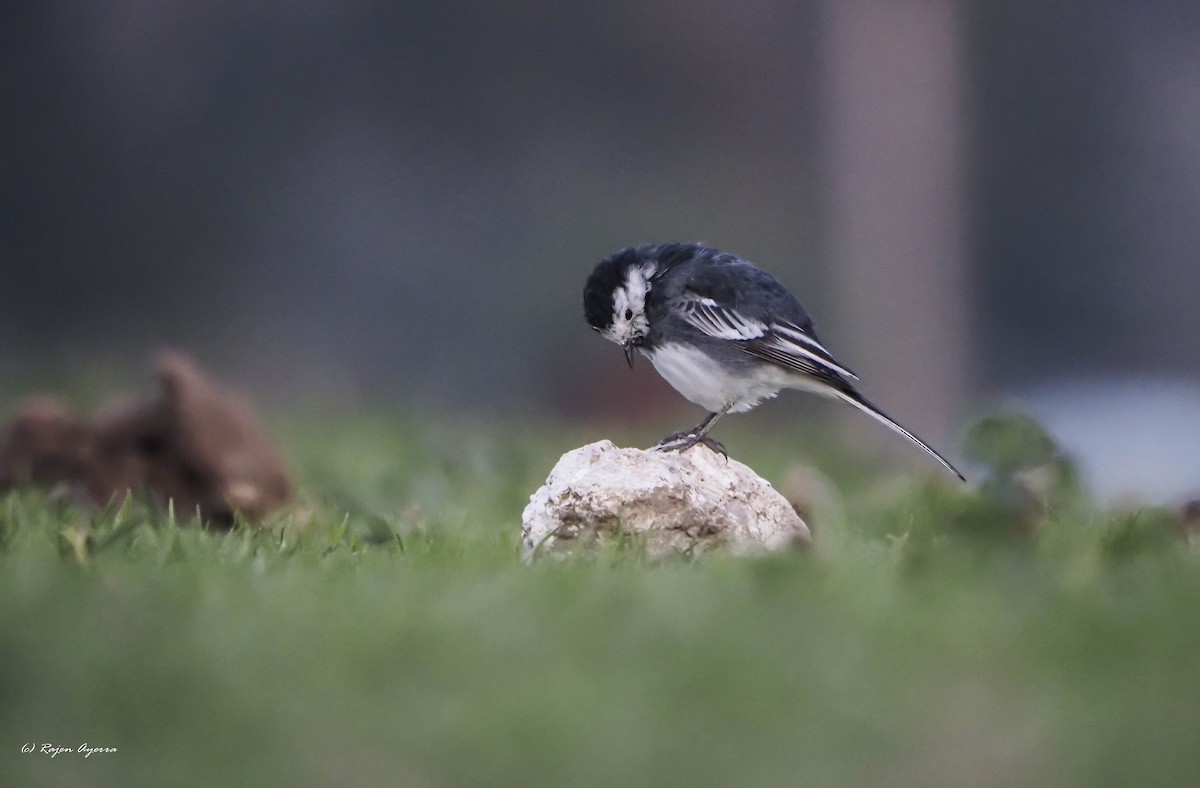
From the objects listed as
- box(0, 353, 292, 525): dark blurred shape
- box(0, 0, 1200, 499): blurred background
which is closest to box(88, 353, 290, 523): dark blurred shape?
box(0, 353, 292, 525): dark blurred shape

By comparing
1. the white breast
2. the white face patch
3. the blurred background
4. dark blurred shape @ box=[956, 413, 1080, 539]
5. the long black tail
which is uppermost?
the blurred background

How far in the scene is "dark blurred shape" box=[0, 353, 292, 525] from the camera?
5.23 metres

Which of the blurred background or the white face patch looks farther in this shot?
the blurred background

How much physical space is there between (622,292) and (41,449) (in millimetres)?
2548

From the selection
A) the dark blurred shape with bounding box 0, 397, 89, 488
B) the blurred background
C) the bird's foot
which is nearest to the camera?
the bird's foot

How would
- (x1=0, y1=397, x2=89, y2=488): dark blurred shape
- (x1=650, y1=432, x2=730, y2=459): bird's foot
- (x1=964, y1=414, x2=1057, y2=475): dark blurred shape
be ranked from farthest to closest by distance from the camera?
(x1=0, y1=397, x2=89, y2=488): dark blurred shape
(x1=650, y1=432, x2=730, y2=459): bird's foot
(x1=964, y1=414, x2=1057, y2=475): dark blurred shape

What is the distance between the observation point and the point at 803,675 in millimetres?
2574

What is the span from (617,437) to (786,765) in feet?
18.2

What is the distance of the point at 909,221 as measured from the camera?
31.5ft

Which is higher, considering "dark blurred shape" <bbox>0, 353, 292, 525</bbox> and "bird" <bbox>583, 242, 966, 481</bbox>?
Result: "dark blurred shape" <bbox>0, 353, 292, 525</bbox>

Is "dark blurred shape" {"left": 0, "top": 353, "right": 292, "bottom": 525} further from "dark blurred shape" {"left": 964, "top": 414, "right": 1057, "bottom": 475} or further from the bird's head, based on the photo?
"dark blurred shape" {"left": 964, "top": 414, "right": 1057, "bottom": 475}

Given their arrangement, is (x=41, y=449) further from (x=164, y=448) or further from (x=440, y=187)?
(x=440, y=187)

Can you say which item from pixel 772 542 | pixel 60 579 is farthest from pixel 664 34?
pixel 60 579

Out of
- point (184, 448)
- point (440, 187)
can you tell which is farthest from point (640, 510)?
point (440, 187)
